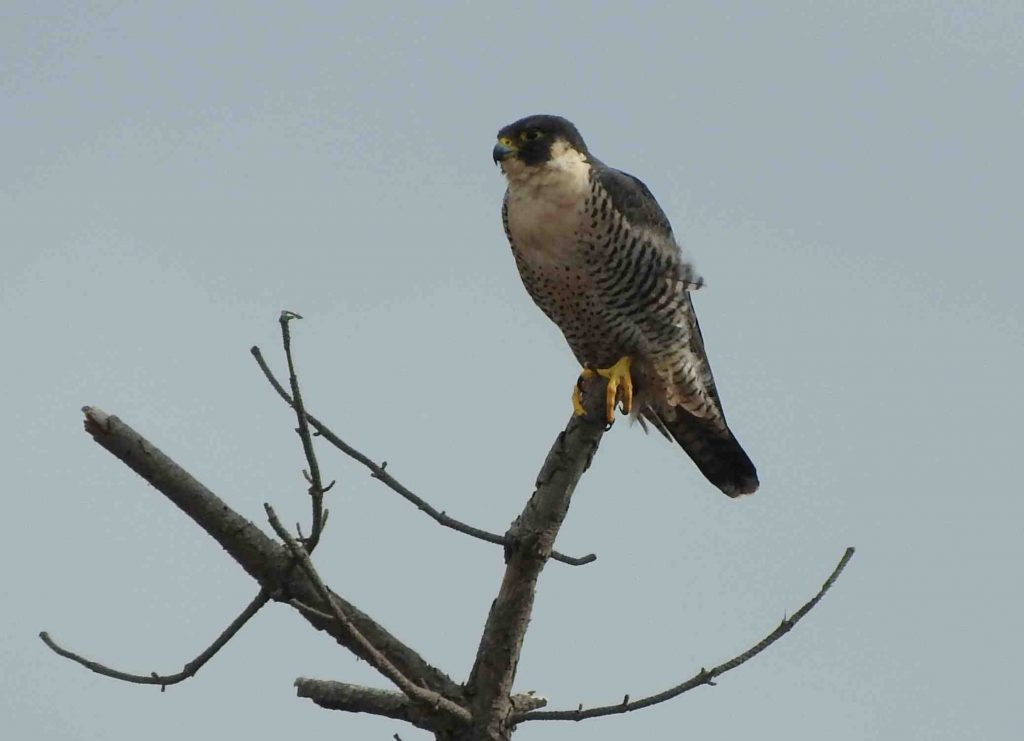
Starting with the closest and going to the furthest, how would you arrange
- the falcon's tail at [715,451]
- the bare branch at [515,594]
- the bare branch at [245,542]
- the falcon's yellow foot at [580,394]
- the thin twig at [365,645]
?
the thin twig at [365,645] → the bare branch at [245,542] → the bare branch at [515,594] → the falcon's yellow foot at [580,394] → the falcon's tail at [715,451]

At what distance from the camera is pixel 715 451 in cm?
770

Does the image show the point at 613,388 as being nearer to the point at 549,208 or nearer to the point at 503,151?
the point at 549,208

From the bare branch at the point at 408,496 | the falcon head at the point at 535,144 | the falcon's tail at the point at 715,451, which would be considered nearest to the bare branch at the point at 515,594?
the bare branch at the point at 408,496

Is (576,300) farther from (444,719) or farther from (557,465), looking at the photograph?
(444,719)

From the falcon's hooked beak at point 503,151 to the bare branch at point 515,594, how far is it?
2.06 meters

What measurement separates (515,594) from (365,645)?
913 millimetres

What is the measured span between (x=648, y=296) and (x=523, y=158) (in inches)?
34.8

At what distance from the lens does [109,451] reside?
162 inches

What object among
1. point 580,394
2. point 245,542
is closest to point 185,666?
point 245,542

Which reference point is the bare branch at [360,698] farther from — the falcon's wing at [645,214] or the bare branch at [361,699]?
the falcon's wing at [645,214]

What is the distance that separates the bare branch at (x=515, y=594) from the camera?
15.6ft

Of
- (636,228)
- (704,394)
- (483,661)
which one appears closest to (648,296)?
(636,228)

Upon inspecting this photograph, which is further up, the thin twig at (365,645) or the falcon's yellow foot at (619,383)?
the falcon's yellow foot at (619,383)

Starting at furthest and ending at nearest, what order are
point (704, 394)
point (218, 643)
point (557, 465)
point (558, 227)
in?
1. point (704, 394)
2. point (558, 227)
3. point (557, 465)
4. point (218, 643)
